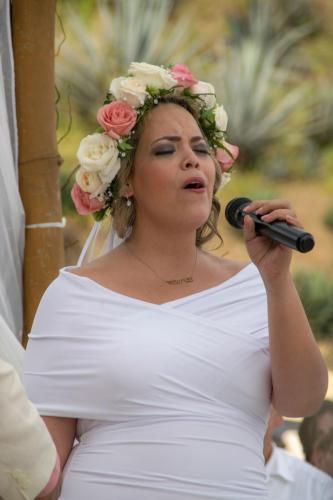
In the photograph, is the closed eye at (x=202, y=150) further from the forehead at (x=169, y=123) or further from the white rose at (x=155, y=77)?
the white rose at (x=155, y=77)

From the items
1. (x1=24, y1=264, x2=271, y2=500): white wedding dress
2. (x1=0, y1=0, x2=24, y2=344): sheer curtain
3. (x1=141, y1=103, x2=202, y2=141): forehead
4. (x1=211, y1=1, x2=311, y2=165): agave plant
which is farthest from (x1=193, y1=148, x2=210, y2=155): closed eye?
(x1=211, y1=1, x2=311, y2=165): agave plant

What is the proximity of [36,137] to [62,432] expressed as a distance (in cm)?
134

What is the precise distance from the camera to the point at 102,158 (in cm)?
342

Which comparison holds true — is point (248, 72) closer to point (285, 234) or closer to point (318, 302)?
point (318, 302)

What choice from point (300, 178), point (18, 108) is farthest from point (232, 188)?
point (18, 108)

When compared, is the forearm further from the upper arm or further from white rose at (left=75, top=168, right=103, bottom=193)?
white rose at (left=75, top=168, right=103, bottom=193)

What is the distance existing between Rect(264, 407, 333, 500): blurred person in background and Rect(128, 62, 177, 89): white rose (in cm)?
189

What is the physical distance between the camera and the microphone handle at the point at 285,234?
254 cm

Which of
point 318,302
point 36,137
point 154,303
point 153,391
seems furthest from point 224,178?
point 318,302

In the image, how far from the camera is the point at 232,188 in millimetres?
16297

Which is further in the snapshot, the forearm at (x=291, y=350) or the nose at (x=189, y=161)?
the nose at (x=189, y=161)

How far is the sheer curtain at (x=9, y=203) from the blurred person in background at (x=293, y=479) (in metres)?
1.44

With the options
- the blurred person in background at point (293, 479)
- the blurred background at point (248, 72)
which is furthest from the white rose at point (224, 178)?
the blurred background at point (248, 72)

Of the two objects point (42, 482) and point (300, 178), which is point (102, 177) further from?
point (300, 178)
